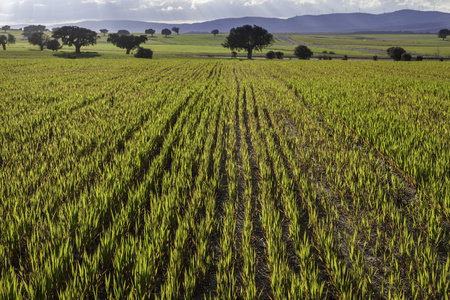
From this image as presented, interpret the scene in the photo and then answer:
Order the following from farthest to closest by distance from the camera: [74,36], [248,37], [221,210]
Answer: [74,36] → [248,37] → [221,210]

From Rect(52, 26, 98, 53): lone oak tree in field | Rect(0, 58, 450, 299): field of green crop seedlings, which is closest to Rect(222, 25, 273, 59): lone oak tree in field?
Rect(52, 26, 98, 53): lone oak tree in field

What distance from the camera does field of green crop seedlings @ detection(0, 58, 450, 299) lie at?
2.73 m

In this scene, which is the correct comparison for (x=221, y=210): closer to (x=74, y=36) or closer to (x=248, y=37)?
(x=248, y=37)

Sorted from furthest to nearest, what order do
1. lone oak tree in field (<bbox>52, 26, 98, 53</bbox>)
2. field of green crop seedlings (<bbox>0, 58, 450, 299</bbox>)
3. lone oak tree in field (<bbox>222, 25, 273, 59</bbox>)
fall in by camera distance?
lone oak tree in field (<bbox>52, 26, 98, 53</bbox>)
lone oak tree in field (<bbox>222, 25, 273, 59</bbox>)
field of green crop seedlings (<bbox>0, 58, 450, 299</bbox>)

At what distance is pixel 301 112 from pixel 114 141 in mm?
7221

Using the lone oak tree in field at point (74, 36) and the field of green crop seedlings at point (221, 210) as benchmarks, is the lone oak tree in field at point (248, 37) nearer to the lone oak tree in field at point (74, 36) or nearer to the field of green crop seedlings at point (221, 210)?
the lone oak tree in field at point (74, 36)

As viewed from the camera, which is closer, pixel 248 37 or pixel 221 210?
pixel 221 210

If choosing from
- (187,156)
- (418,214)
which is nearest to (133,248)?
(187,156)

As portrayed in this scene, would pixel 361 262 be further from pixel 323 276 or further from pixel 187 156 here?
pixel 187 156

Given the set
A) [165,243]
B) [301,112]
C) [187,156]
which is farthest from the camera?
[301,112]

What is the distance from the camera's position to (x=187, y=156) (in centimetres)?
609

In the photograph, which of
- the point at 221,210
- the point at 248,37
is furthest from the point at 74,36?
the point at 221,210

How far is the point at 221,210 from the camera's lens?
4391 mm

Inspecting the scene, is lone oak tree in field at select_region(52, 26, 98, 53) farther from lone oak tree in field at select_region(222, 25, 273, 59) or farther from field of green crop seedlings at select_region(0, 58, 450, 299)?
field of green crop seedlings at select_region(0, 58, 450, 299)
